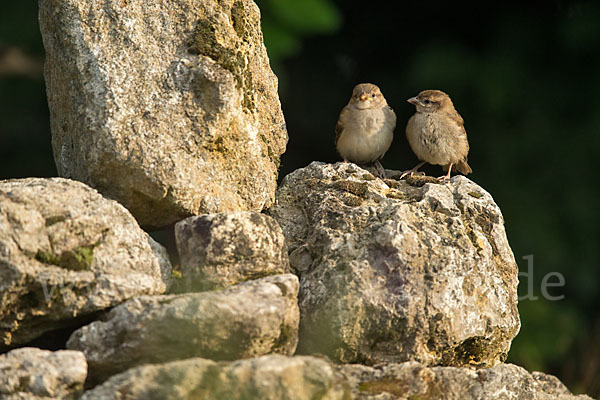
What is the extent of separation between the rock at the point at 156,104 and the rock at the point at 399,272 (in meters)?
0.49

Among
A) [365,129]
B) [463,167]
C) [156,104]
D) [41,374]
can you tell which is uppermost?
[156,104]

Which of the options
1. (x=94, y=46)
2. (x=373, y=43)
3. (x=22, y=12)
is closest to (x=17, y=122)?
(x=22, y=12)

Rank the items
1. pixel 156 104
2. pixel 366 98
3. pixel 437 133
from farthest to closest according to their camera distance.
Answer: pixel 366 98 → pixel 437 133 → pixel 156 104

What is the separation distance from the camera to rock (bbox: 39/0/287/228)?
176 inches

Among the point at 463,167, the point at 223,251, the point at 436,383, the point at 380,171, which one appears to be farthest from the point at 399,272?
the point at 463,167

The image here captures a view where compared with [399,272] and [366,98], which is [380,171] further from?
[399,272]

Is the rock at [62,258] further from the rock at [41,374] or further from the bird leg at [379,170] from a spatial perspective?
the bird leg at [379,170]

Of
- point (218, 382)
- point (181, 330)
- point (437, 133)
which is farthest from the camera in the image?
point (437, 133)

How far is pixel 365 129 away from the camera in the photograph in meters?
7.18

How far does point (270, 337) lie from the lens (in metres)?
4.02

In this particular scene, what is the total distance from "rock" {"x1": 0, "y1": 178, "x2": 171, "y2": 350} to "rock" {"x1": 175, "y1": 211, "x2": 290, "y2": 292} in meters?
0.17

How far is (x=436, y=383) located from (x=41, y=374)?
70.4 inches

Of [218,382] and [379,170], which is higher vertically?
[379,170]

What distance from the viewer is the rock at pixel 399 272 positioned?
173 inches
